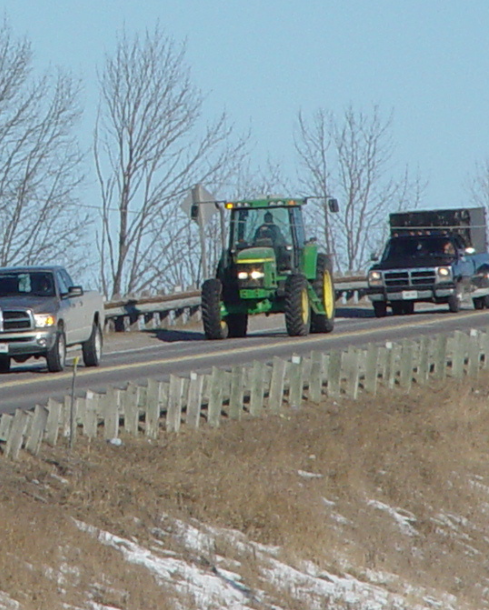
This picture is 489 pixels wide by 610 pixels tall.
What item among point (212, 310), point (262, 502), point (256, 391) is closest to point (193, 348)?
point (212, 310)

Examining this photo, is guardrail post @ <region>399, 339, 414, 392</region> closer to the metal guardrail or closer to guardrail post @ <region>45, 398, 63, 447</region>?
guardrail post @ <region>45, 398, 63, 447</region>

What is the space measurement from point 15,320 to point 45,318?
447 millimetres

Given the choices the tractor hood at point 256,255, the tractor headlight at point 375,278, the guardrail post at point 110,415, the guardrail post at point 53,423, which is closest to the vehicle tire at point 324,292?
the tractor hood at point 256,255

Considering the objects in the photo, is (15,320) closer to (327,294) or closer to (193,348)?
(193,348)

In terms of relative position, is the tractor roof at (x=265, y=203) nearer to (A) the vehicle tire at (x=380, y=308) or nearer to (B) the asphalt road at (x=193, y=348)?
(B) the asphalt road at (x=193, y=348)

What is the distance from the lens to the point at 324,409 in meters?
17.8

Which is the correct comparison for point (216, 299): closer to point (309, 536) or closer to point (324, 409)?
point (324, 409)

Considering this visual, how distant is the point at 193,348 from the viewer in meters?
27.4

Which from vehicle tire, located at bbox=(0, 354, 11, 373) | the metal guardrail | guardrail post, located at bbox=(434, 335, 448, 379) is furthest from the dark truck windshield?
vehicle tire, located at bbox=(0, 354, 11, 373)

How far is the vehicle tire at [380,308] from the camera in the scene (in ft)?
116

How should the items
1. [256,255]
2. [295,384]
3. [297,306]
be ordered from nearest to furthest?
[295,384] → [297,306] → [256,255]

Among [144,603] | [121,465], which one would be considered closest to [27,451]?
[121,465]

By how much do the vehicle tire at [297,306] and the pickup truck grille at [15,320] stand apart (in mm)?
6567

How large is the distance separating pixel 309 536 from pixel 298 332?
1590 centimetres
